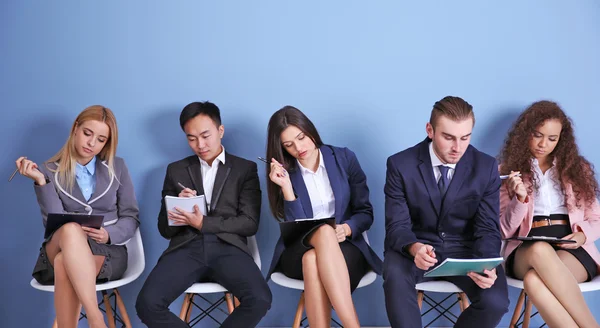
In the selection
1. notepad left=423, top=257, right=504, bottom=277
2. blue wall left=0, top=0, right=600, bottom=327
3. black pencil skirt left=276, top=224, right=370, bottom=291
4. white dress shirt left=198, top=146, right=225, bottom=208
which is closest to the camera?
notepad left=423, top=257, right=504, bottom=277

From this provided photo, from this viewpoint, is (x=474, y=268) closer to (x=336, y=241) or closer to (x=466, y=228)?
(x=466, y=228)

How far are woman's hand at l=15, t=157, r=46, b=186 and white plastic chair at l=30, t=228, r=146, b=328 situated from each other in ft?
1.58

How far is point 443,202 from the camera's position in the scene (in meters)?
2.75

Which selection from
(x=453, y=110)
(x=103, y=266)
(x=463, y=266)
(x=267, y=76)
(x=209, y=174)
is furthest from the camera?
(x=267, y=76)

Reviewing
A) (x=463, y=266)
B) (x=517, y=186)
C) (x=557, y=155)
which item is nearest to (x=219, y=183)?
(x=463, y=266)

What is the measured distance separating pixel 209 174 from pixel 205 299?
0.72 meters

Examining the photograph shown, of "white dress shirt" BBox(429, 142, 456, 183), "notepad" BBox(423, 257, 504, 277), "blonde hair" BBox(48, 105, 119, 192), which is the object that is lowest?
"notepad" BBox(423, 257, 504, 277)

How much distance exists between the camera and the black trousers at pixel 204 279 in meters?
2.67

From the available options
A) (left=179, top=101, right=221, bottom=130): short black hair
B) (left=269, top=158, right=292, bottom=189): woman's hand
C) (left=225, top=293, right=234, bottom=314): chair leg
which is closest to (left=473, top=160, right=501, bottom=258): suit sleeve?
(left=269, top=158, right=292, bottom=189): woman's hand

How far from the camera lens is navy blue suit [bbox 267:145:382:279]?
2936 millimetres

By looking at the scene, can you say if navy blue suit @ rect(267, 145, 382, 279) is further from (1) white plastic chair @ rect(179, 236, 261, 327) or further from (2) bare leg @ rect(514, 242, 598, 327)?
(2) bare leg @ rect(514, 242, 598, 327)

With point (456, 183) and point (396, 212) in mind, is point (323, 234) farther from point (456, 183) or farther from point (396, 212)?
point (456, 183)

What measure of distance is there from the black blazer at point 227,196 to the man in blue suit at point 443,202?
70 cm

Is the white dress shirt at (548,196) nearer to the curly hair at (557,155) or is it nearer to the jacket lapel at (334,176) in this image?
the curly hair at (557,155)
